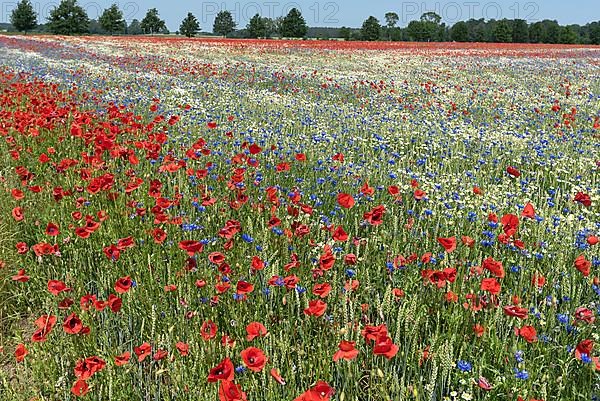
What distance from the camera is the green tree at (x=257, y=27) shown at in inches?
2830

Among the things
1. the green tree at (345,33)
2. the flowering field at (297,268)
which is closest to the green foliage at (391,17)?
the green tree at (345,33)

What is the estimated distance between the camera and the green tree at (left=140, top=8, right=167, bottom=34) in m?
83.8

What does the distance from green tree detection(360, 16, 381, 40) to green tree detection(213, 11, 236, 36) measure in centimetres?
2833

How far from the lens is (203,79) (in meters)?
15.5

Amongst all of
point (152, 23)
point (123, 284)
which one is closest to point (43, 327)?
point (123, 284)

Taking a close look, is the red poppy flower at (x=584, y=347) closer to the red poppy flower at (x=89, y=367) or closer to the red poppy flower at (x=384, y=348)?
the red poppy flower at (x=384, y=348)

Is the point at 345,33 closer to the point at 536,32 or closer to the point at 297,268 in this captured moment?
the point at 536,32

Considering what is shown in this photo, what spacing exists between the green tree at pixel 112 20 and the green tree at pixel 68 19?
177 inches

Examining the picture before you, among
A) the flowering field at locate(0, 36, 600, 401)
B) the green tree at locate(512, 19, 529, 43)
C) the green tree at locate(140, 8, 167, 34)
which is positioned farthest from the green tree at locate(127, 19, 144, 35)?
the flowering field at locate(0, 36, 600, 401)

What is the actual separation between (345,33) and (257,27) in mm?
14703

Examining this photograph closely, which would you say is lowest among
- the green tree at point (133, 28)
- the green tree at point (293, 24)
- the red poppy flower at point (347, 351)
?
the red poppy flower at point (347, 351)

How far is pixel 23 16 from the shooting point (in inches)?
2977

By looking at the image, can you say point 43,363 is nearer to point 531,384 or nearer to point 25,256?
point 25,256

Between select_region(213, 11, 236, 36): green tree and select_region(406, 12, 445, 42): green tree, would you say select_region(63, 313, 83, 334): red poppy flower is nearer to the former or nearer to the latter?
select_region(406, 12, 445, 42): green tree
